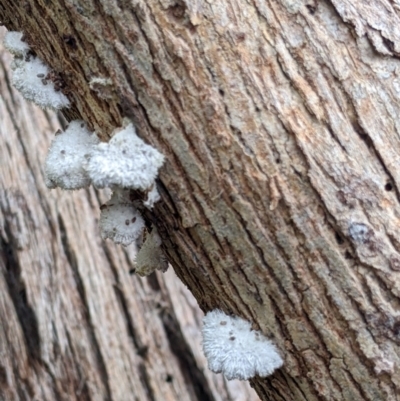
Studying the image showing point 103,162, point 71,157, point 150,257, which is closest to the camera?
point 103,162

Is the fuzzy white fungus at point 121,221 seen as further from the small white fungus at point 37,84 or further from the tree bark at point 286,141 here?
the small white fungus at point 37,84

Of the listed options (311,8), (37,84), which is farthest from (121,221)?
(311,8)

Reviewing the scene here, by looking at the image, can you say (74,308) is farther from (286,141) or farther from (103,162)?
(286,141)

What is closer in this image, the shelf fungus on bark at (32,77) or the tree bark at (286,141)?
the tree bark at (286,141)

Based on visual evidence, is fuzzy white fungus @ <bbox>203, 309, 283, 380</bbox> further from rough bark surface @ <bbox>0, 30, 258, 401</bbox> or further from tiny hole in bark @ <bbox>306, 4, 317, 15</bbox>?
rough bark surface @ <bbox>0, 30, 258, 401</bbox>

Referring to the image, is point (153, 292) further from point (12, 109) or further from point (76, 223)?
point (12, 109)

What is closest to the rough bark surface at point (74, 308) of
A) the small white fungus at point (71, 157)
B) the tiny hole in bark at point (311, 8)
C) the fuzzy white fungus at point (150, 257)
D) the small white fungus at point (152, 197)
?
the fuzzy white fungus at point (150, 257)

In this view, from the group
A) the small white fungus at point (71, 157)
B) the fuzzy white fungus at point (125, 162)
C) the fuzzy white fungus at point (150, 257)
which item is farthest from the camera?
the fuzzy white fungus at point (150, 257)
